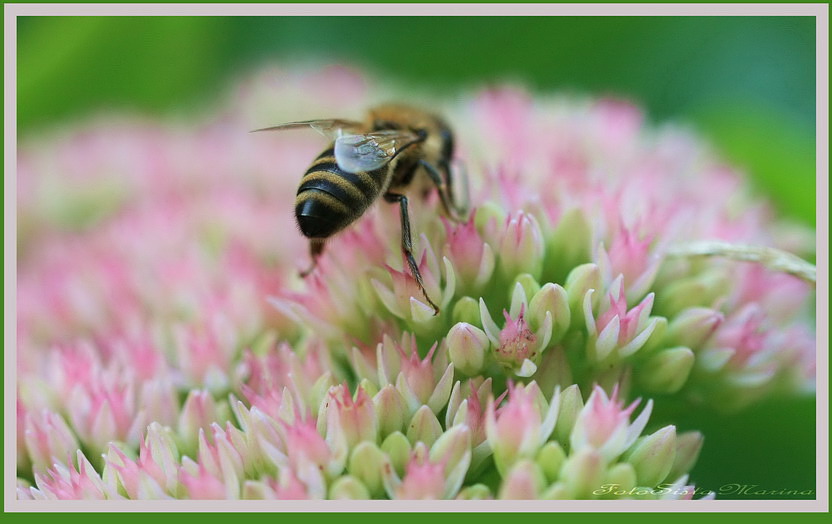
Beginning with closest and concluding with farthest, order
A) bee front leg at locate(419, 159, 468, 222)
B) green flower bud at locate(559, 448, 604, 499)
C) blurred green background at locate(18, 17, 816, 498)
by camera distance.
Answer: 1. green flower bud at locate(559, 448, 604, 499)
2. bee front leg at locate(419, 159, 468, 222)
3. blurred green background at locate(18, 17, 816, 498)

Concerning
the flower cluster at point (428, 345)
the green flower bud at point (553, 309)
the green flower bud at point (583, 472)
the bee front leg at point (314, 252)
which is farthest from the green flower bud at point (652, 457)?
the bee front leg at point (314, 252)

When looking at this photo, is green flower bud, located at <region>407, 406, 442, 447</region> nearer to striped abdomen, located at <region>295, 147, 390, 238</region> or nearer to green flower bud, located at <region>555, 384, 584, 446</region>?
green flower bud, located at <region>555, 384, 584, 446</region>

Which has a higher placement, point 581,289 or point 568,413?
point 581,289

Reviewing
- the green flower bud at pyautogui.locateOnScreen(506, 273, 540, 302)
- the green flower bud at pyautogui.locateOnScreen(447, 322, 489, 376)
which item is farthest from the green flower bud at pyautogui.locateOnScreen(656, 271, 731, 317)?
the green flower bud at pyautogui.locateOnScreen(447, 322, 489, 376)

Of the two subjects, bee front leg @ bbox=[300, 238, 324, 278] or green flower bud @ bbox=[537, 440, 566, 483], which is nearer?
green flower bud @ bbox=[537, 440, 566, 483]

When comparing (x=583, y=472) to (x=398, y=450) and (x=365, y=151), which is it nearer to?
(x=398, y=450)

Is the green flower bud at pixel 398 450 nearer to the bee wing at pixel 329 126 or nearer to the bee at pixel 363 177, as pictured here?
the bee at pixel 363 177

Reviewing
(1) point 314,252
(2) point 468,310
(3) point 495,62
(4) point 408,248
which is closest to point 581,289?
(2) point 468,310

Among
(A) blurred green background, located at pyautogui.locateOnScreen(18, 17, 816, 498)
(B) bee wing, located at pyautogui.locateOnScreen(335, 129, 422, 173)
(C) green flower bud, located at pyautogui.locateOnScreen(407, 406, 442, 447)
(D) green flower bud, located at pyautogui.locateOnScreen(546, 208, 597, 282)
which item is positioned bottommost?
(C) green flower bud, located at pyautogui.locateOnScreen(407, 406, 442, 447)
